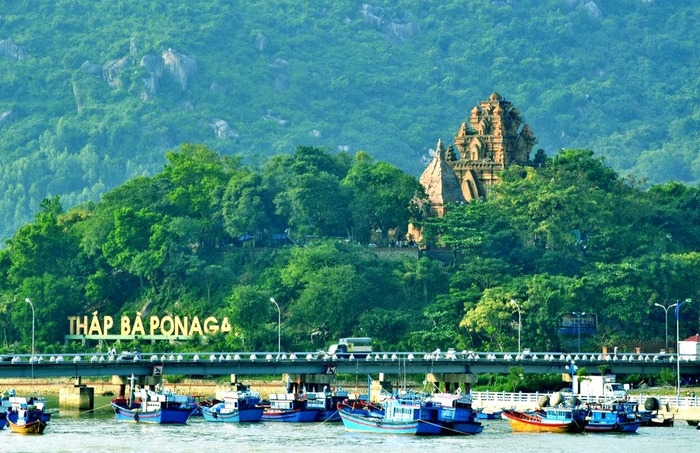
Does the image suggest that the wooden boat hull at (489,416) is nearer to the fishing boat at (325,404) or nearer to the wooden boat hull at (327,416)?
the fishing boat at (325,404)

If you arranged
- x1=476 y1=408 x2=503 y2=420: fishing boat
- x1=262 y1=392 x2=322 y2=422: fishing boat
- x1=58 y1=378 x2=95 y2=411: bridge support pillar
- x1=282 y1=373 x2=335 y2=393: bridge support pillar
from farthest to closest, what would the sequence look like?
x1=58 y1=378 x2=95 y2=411: bridge support pillar → x1=282 y1=373 x2=335 y2=393: bridge support pillar → x1=476 y1=408 x2=503 y2=420: fishing boat → x1=262 y1=392 x2=322 y2=422: fishing boat

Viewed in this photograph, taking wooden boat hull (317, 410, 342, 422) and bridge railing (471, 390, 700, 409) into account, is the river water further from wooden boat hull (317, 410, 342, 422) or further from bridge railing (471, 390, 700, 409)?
bridge railing (471, 390, 700, 409)

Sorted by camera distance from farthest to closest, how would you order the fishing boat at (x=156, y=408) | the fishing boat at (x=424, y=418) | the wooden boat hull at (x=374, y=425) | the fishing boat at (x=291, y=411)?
the fishing boat at (x=291, y=411), the fishing boat at (x=156, y=408), the wooden boat hull at (x=374, y=425), the fishing boat at (x=424, y=418)

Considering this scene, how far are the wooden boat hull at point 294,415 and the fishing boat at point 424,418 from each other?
416 inches

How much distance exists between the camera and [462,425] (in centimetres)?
17000

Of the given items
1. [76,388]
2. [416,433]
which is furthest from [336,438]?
[76,388]

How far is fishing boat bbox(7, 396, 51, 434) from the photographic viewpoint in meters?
169

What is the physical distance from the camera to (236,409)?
18150 centimetres

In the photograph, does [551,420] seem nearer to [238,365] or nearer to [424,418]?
[424,418]

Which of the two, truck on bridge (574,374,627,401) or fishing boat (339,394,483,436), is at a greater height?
truck on bridge (574,374,627,401)

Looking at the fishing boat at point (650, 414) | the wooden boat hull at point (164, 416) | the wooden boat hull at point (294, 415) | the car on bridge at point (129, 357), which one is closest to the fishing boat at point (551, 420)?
the fishing boat at point (650, 414)

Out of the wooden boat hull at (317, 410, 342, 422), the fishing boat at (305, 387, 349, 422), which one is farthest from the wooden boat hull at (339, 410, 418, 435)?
the fishing boat at (305, 387, 349, 422)

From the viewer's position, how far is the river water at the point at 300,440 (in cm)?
15888

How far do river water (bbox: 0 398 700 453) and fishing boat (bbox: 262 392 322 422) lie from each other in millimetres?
3042
